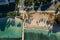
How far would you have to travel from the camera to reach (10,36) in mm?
20188

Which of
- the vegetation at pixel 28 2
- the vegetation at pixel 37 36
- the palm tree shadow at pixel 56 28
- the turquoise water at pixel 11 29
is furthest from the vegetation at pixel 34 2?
the vegetation at pixel 37 36

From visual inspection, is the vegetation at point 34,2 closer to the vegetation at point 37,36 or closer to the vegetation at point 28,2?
the vegetation at point 28,2

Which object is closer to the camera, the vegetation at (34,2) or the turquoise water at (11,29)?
the turquoise water at (11,29)

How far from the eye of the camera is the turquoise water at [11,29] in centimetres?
2033

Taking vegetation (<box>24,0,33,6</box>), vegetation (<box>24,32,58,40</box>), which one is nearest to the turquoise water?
vegetation (<box>24,32,58,40</box>)

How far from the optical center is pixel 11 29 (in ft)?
69.9

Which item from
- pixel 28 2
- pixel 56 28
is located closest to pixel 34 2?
pixel 28 2

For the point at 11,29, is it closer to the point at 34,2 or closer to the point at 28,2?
the point at 28,2

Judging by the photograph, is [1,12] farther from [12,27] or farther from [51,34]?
[51,34]

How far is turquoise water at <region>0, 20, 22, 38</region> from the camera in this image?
2033 centimetres

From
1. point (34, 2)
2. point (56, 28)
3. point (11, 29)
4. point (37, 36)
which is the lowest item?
point (37, 36)

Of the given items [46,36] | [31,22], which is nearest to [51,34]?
[46,36]

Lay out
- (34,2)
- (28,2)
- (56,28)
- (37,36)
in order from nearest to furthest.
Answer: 1. (37,36)
2. (56,28)
3. (28,2)
4. (34,2)

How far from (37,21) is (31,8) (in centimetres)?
130
